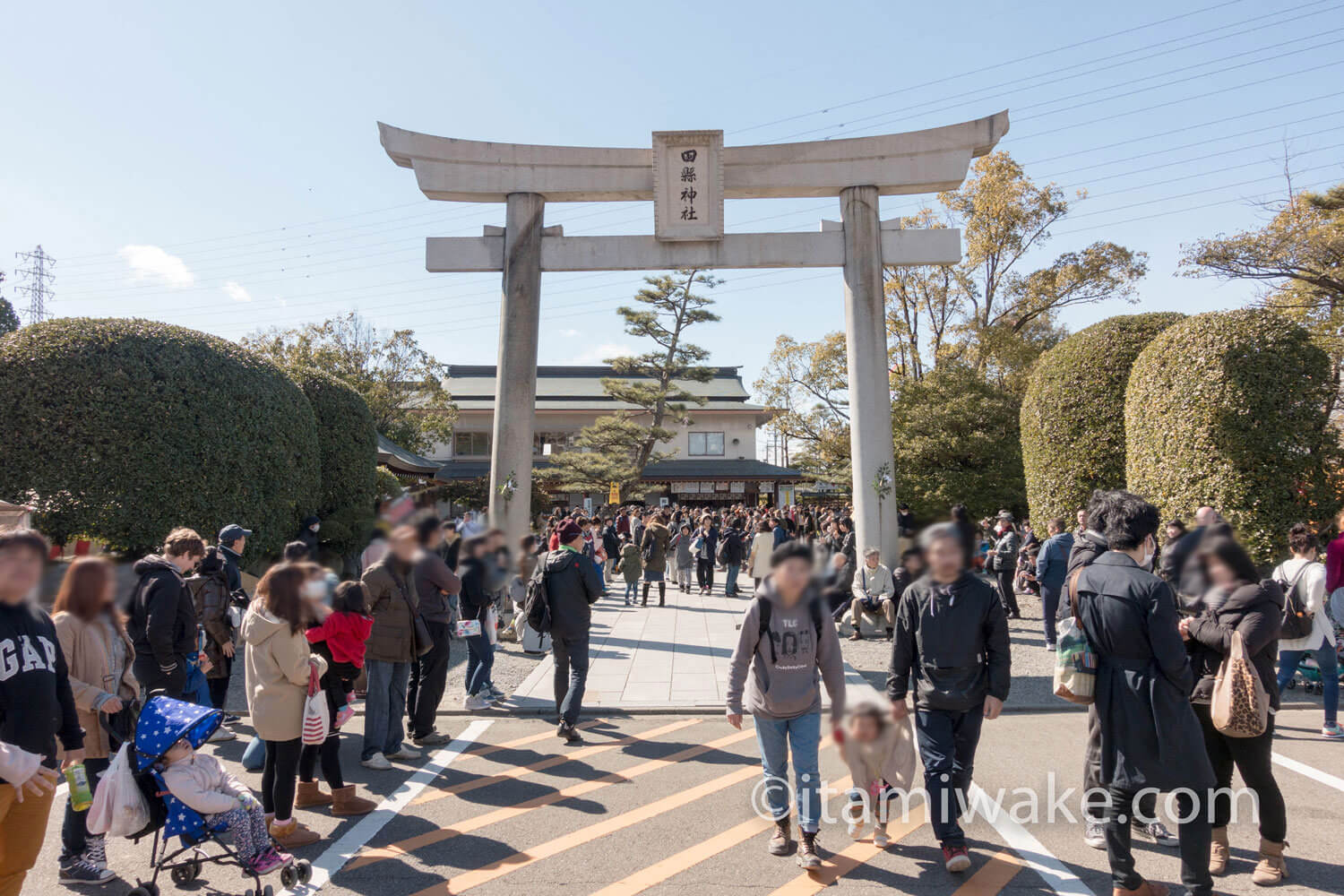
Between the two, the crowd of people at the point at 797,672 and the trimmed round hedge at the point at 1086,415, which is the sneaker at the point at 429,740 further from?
the trimmed round hedge at the point at 1086,415

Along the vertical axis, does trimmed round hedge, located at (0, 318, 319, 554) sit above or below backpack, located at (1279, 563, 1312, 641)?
above

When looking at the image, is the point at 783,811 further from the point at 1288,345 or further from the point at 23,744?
the point at 1288,345

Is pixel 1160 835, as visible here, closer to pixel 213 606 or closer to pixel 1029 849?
pixel 1029 849

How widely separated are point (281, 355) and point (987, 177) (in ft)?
82.0

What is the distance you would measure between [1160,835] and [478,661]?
18.7 ft

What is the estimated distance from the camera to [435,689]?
6480 millimetres

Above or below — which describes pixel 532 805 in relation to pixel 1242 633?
below

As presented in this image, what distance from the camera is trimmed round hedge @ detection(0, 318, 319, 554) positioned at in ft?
30.8

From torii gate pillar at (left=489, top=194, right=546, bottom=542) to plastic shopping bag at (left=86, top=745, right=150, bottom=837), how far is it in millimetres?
8934


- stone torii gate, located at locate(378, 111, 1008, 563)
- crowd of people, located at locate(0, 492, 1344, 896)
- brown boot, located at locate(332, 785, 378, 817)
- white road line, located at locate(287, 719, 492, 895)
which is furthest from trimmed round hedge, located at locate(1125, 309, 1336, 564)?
brown boot, located at locate(332, 785, 378, 817)

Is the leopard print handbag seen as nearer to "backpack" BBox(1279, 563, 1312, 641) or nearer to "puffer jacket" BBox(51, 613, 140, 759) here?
"backpack" BBox(1279, 563, 1312, 641)

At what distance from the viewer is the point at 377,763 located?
579cm

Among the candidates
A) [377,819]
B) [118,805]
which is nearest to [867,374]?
[377,819]

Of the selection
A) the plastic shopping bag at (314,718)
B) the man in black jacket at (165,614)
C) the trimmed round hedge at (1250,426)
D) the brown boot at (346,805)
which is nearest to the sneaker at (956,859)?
the brown boot at (346,805)
